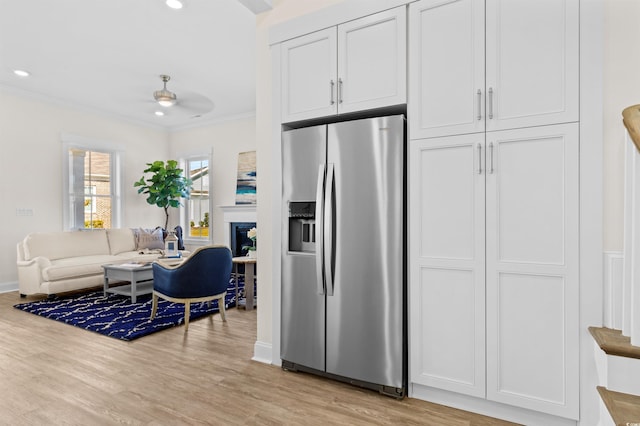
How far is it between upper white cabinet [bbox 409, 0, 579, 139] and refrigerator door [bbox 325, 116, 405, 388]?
27 centimetres

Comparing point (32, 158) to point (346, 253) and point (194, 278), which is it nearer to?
point (194, 278)

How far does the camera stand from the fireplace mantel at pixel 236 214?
21.6 ft

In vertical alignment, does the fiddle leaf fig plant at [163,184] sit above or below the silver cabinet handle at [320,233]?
above

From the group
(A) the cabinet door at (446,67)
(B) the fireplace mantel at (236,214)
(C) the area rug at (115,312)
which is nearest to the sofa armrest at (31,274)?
(C) the area rug at (115,312)

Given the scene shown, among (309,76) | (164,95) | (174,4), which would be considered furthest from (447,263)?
(164,95)

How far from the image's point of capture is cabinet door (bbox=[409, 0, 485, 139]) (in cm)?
210

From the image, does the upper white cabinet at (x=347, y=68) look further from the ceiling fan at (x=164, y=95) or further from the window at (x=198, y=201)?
the window at (x=198, y=201)

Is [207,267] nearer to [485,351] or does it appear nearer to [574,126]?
[485,351]

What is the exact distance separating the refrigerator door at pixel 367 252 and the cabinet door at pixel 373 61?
0.57 feet

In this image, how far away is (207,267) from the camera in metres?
3.71

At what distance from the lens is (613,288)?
5.91ft

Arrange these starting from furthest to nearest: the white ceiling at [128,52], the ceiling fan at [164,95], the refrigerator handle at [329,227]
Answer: the ceiling fan at [164,95], the white ceiling at [128,52], the refrigerator handle at [329,227]

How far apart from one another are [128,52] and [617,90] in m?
4.62

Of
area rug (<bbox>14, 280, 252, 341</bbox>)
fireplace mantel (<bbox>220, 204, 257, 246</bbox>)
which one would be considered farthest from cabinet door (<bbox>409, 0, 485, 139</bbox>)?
fireplace mantel (<bbox>220, 204, 257, 246</bbox>)
